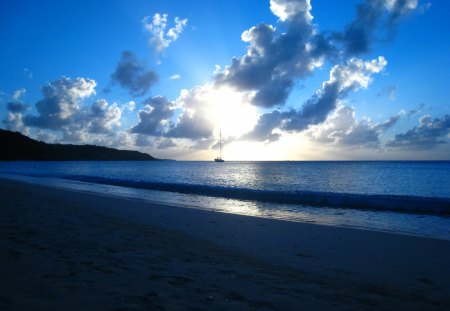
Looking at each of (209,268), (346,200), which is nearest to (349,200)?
(346,200)

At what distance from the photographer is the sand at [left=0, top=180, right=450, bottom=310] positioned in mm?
4625

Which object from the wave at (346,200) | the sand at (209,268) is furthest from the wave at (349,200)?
the sand at (209,268)

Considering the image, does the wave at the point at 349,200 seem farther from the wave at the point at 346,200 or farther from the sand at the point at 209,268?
the sand at the point at 209,268

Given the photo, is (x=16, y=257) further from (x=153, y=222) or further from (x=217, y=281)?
(x=153, y=222)

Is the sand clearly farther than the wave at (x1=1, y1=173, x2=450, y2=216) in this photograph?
No

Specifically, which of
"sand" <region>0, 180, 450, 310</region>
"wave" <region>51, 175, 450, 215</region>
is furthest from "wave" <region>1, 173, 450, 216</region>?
"sand" <region>0, 180, 450, 310</region>

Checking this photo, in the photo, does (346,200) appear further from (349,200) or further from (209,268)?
(209,268)

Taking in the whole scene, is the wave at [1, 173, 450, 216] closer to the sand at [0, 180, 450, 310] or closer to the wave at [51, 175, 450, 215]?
the wave at [51, 175, 450, 215]

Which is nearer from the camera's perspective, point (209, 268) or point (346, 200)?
point (209, 268)

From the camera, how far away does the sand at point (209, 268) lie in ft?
15.2

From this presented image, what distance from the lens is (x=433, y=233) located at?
1276cm

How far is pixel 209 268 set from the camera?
6434 millimetres

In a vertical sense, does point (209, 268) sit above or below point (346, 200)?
above

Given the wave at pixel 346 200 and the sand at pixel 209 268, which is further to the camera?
the wave at pixel 346 200
